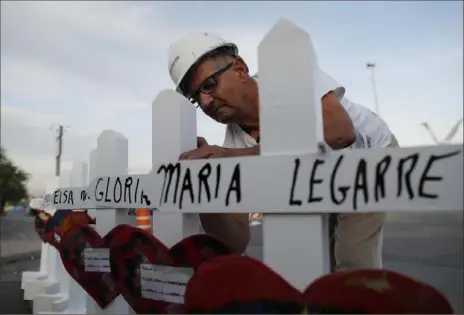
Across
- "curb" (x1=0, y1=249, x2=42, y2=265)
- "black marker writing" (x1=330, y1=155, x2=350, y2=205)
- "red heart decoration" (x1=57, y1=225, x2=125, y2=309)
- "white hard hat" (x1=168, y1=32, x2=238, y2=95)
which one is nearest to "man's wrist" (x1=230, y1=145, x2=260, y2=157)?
"black marker writing" (x1=330, y1=155, x2=350, y2=205)

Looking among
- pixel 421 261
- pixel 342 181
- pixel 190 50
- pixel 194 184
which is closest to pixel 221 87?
pixel 190 50

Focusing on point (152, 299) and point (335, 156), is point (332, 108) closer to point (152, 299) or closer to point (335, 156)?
point (335, 156)

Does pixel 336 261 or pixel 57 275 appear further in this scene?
pixel 57 275

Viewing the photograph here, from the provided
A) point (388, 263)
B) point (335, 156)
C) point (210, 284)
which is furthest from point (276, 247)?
point (388, 263)

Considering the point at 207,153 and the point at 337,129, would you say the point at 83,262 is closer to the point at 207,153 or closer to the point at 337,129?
the point at 207,153

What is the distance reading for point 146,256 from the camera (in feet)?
5.34

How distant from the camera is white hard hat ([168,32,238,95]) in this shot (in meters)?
1.70

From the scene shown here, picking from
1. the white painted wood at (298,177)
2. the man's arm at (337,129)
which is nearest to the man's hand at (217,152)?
the white painted wood at (298,177)

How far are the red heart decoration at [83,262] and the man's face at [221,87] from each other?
67 centimetres

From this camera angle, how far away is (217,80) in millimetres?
1710

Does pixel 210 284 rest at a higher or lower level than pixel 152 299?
higher

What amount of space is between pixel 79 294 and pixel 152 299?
200cm

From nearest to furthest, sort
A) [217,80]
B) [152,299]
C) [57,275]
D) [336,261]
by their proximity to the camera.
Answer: [152,299]
[217,80]
[336,261]
[57,275]

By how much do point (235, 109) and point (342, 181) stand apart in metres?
0.71
